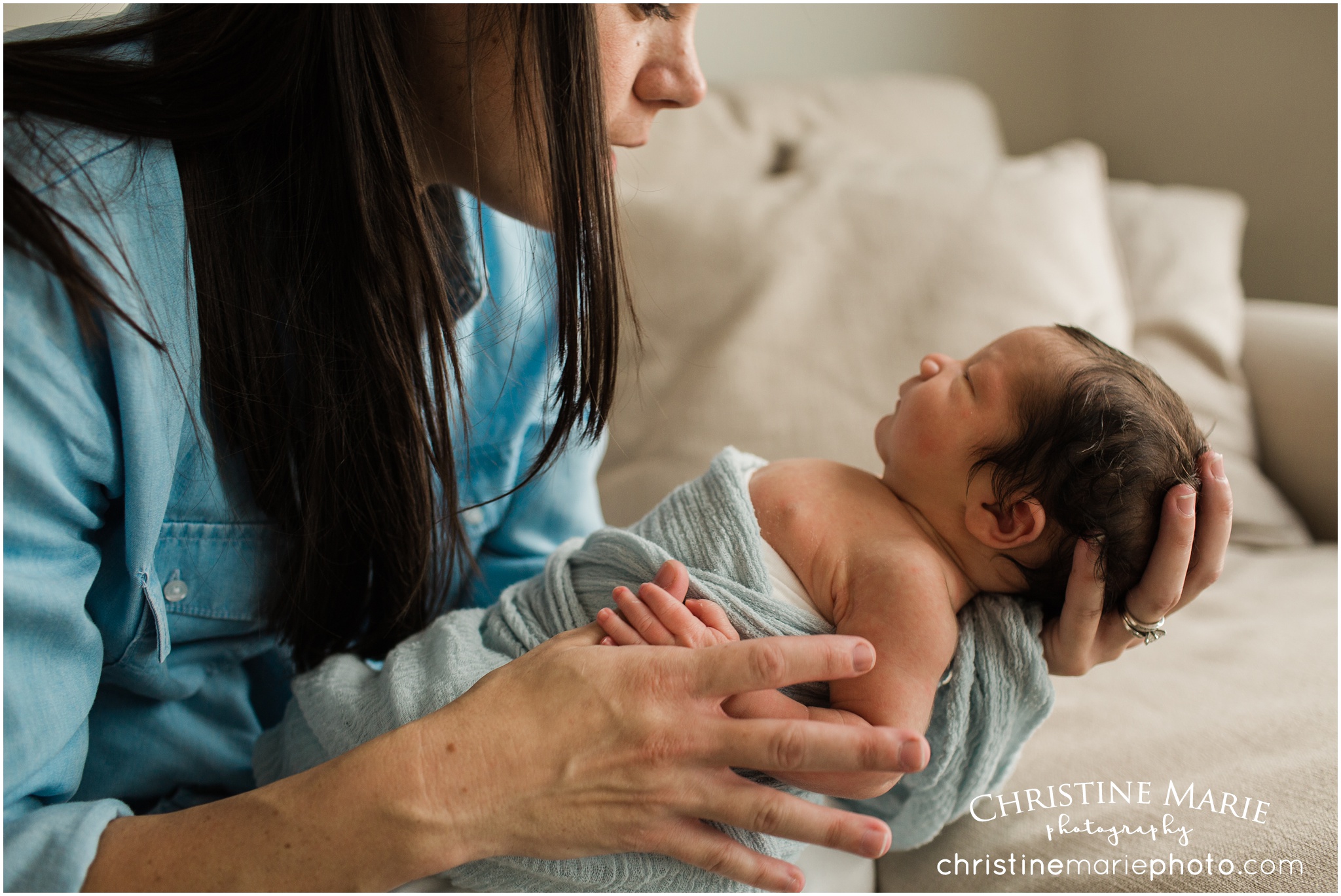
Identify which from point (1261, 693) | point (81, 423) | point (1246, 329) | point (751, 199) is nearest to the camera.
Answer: point (81, 423)

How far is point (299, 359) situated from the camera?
2.38ft

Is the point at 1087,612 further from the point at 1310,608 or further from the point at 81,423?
the point at 81,423

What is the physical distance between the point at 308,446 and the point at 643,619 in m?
0.32

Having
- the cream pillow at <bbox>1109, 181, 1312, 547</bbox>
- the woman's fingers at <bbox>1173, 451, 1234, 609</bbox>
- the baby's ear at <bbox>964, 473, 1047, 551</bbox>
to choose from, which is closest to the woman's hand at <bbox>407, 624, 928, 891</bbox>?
the baby's ear at <bbox>964, 473, 1047, 551</bbox>

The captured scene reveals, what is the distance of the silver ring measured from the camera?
2.48 feet

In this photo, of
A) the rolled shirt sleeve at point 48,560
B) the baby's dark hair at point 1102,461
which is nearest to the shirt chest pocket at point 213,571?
the rolled shirt sleeve at point 48,560

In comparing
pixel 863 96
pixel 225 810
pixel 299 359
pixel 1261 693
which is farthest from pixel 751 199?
pixel 225 810

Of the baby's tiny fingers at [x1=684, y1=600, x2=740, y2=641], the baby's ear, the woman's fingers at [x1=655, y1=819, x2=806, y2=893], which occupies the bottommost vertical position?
the woman's fingers at [x1=655, y1=819, x2=806, y2=893]

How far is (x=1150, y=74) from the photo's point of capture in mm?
2027

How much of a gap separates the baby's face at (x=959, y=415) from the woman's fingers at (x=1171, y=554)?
0.45 feet

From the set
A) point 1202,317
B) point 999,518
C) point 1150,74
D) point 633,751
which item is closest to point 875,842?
point 633,751

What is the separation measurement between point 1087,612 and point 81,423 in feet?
2.50

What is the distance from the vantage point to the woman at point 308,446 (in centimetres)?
60

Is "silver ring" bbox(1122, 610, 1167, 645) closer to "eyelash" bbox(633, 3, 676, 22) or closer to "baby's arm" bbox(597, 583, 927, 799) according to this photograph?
"baby's arm" bbox(597, 583, 927, 799)
